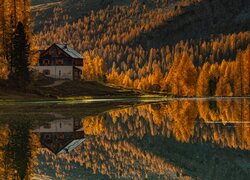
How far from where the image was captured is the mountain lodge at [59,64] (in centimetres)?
12331

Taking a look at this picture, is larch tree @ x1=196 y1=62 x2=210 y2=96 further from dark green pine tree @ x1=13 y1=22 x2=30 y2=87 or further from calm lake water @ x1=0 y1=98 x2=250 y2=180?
calm lake water @ x1=0 y1=98 x2=250 y2=180

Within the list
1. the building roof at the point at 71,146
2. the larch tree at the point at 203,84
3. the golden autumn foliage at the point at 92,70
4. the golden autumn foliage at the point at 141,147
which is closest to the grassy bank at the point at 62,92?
the larch tree at the point at 203,84

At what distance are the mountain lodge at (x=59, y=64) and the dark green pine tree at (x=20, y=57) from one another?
3695 centimetres

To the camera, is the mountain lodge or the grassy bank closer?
the grassy bank

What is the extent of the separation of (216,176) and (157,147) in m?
8.81

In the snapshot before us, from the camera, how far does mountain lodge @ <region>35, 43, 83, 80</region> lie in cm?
12331

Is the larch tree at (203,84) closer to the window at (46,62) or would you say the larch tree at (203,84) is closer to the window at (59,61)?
the window at (59,61)

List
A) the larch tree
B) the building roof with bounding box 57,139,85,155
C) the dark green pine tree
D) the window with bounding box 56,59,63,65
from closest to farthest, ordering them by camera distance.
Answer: the building roof with bounding box 57,139,85,155 < the dark green pine tree < the window with bounding box 56,59,63,65 < the larch tree

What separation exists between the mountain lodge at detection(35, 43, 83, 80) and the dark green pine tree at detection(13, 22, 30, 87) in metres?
37.0

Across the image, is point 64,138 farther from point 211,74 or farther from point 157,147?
point 211,74

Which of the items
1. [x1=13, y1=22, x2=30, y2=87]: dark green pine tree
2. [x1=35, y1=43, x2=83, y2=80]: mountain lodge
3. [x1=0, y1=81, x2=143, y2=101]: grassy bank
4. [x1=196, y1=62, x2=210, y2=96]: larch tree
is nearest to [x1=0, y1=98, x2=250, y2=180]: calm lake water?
[x1=0, y1=81, x2=143, y2=101]: grassy bank

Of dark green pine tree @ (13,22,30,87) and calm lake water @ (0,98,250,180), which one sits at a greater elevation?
dark green pine tree @ (13,22,30,87)

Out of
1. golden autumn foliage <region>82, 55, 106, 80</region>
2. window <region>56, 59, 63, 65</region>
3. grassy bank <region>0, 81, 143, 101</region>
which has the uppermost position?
window <region>56, 59, 63, 65</region>

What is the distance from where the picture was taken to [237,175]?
1669 centimetres
